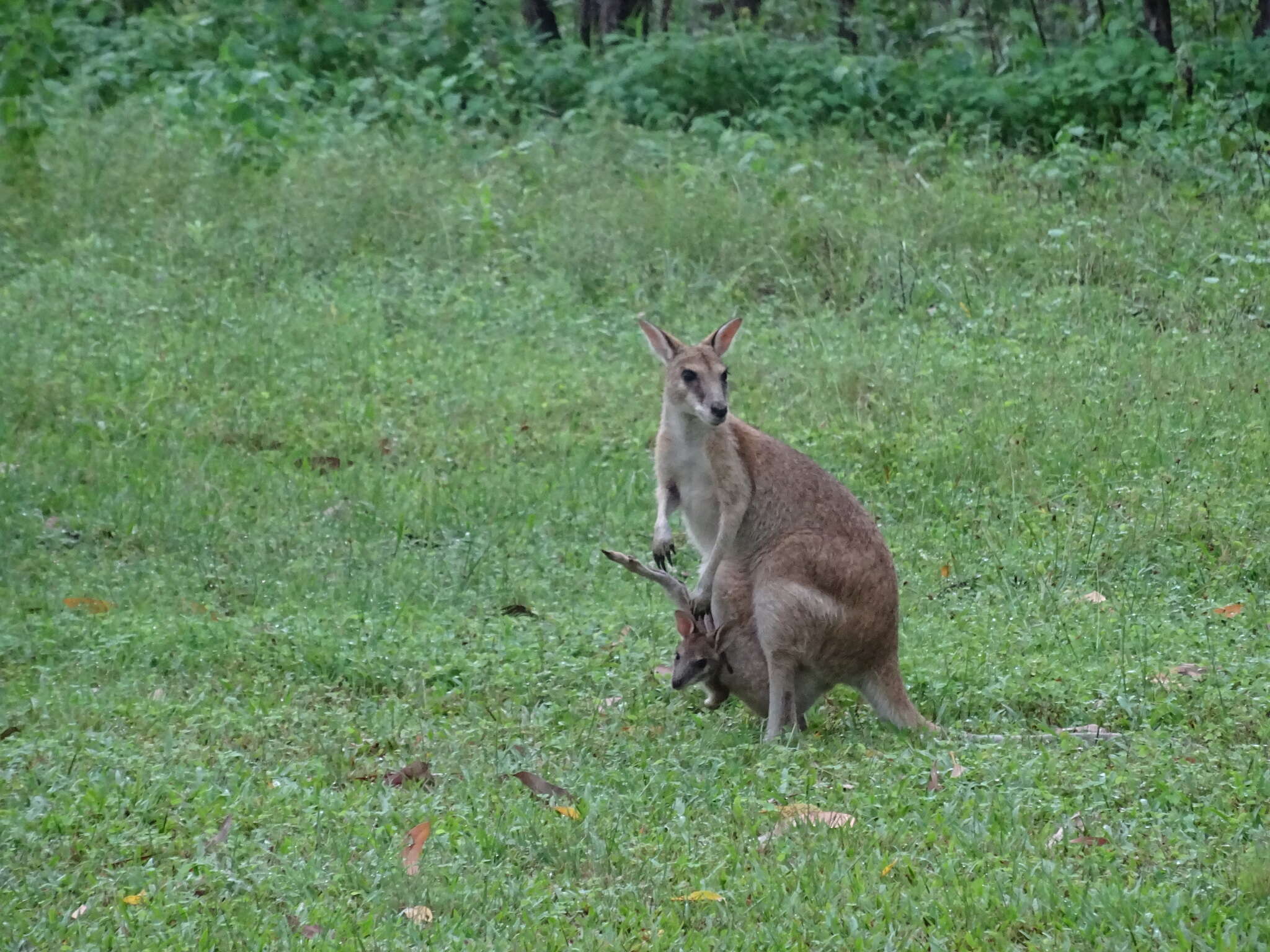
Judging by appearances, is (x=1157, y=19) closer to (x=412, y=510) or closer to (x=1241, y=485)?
(x=1241, y=485)

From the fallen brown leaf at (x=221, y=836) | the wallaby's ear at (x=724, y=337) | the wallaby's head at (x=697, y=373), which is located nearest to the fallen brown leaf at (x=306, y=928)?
the fallen brown leaf at (x=221, y=836)

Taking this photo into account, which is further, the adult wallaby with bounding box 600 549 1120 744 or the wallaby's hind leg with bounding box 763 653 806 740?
the adult wallaby with bounding box 600 549 1120 744

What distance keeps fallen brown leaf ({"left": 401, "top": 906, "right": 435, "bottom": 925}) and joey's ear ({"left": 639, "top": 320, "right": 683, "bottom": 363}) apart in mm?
3157

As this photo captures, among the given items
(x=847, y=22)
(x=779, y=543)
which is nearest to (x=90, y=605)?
(x=779, y=543)

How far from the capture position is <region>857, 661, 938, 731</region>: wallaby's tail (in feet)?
19.2

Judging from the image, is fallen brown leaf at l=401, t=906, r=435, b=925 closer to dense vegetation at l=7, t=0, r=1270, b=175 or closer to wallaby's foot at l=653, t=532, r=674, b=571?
wallaby's foot at l=653, t=532, r=674, b=571

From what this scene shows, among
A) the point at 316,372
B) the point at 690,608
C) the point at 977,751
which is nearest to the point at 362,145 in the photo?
the point at 316,372

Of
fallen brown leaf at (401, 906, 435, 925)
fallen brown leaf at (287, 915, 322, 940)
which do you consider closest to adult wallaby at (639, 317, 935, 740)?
fallen brown leaf at (401, 906, 435, 925)

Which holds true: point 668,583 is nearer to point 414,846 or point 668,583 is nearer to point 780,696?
point 780,696

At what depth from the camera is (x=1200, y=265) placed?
11523mm

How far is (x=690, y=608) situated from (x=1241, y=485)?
3196 millimetres

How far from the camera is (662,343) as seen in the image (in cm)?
706

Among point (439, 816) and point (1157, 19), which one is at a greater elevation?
point (1157, 19)

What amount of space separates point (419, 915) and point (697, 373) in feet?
9.85
